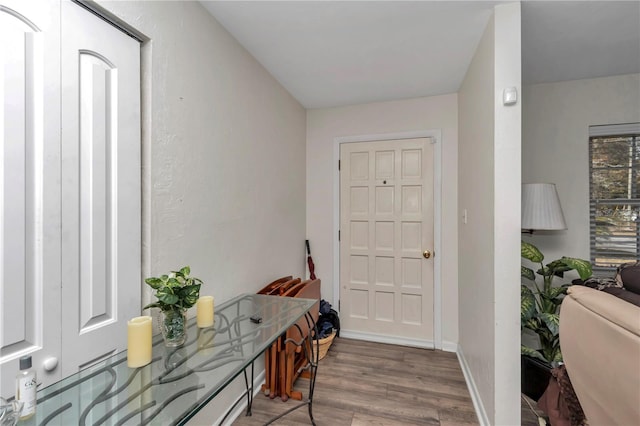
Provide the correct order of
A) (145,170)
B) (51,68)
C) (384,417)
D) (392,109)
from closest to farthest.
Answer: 1. (51,68)
2. (145,170)
3. (384,417)
4. (392,109)

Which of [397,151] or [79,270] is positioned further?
[397,151]

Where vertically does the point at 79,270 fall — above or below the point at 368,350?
above

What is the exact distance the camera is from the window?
244 centimetres

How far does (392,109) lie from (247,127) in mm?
1657

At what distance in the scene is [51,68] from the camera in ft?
3.13

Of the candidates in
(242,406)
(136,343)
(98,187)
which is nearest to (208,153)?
(98,187)

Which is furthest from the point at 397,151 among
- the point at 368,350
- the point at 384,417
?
the point at 384,417

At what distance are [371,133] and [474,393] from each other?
2.45 metres

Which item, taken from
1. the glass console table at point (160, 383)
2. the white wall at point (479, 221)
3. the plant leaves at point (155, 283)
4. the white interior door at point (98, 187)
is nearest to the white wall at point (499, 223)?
the white wall at point (479, 221)

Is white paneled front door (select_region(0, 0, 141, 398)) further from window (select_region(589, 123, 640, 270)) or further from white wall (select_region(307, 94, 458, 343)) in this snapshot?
window (select_region(589, 123, 640, 270))

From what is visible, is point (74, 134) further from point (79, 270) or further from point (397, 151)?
point (397, 151)

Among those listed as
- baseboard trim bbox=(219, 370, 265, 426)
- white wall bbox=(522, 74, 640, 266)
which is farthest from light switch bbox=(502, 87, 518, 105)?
baseboard trim bbox=(219, 370, 265, 426)

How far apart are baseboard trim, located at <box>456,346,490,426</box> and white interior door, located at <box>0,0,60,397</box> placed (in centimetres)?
223

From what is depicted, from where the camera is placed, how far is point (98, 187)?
111cm
